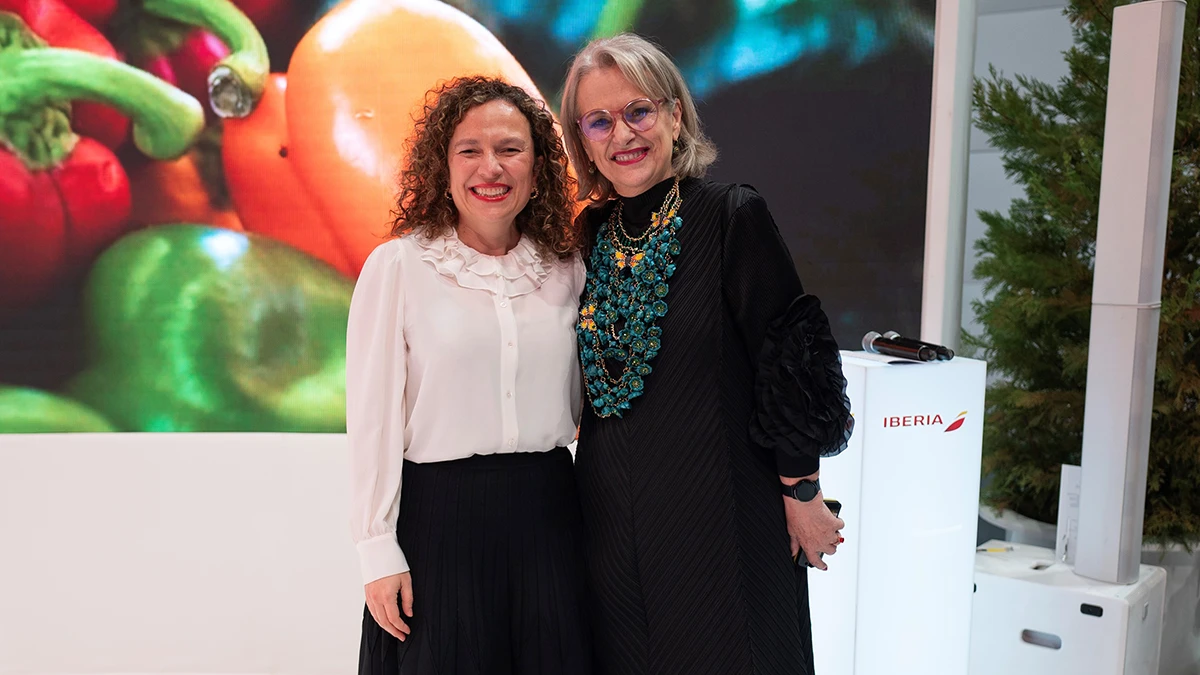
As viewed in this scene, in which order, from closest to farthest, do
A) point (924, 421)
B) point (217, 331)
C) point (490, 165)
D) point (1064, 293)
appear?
point (490, 165), point (924, 421), point (1064, 293), point (217, 331)

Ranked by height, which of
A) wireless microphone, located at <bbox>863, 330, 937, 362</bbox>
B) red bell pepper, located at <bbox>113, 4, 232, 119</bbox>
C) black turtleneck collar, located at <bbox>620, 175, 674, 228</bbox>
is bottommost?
wireless microphone, located at <bbox>863, 330, 937, 362</bbox>

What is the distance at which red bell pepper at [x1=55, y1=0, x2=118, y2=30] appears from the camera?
3.85m

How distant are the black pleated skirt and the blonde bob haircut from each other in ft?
2.15

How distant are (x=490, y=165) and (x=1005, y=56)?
11.1 ft

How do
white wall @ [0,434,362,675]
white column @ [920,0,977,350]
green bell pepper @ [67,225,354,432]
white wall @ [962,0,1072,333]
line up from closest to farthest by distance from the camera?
white wall @ [0,434,362,675] → white column @ [920,0,977,350] → green bell pepper @ [67,225,354,432] → white wall @ [962,0,1072,333]

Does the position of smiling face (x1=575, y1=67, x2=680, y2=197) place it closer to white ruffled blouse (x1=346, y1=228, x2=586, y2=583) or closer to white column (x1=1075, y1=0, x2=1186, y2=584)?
white ruffled blouse (x1=346, y1=228, x2=586, y2=583)

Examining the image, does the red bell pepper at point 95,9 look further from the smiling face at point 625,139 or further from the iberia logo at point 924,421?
the iberia logo at point 924,421

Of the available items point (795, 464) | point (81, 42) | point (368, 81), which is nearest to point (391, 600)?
point (795, 464)

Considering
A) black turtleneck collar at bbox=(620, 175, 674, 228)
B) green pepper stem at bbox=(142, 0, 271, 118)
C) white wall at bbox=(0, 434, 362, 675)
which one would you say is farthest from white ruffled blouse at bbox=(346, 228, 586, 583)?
green pepper stem at bbox=(142, 0, 271, 118)

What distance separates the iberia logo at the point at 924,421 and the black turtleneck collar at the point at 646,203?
1094 mm

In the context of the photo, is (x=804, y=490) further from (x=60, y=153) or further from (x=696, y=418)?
(x=60, y=153)

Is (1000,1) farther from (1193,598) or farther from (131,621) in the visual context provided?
(131,621)

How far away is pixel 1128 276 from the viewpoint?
2.85 m

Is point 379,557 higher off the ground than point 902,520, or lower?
higher
